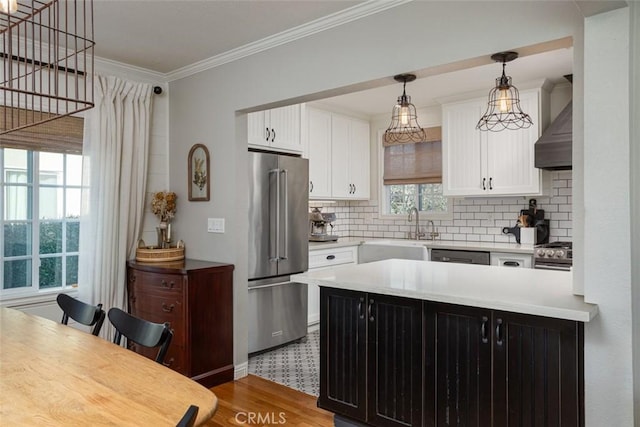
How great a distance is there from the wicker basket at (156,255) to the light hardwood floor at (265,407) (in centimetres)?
109

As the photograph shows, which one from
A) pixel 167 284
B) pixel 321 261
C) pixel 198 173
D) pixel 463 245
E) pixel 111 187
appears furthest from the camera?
pixel 321 261

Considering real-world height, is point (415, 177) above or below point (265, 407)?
above

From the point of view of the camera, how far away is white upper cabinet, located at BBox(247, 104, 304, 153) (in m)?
3.90

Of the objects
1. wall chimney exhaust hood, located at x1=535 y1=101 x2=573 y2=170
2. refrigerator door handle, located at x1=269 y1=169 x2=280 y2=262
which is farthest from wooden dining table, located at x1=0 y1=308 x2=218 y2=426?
wall chimney exhaust hood, located at x1=535 y1=101 x2=573 y2=170

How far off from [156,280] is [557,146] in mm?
3456

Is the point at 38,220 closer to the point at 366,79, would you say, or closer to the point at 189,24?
the point at 189,24

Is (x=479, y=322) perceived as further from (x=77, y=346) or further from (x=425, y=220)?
(x=425, y=220)

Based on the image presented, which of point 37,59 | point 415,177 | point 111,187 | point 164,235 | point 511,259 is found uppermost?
point 37,59

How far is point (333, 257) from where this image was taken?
16.1ft

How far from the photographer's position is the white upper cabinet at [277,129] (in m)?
3.90

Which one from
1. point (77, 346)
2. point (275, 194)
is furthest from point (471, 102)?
point (77, 346)

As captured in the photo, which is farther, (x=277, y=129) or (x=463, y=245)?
(x=463, y=245)

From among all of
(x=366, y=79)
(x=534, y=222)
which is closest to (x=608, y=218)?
(x=366, y=79)

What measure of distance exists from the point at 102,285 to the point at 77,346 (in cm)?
191
